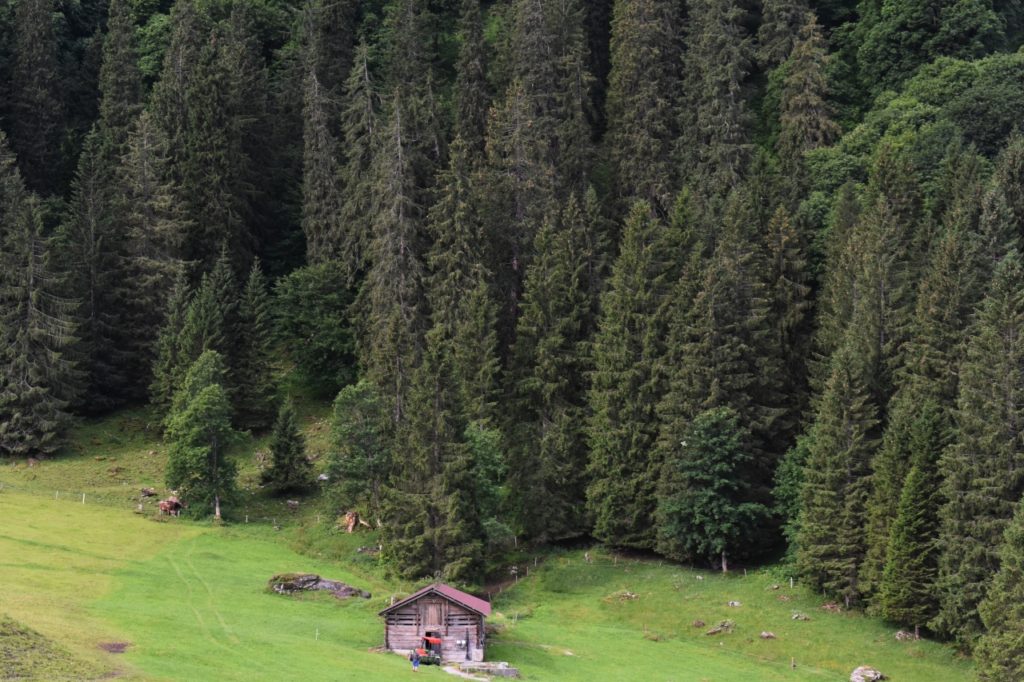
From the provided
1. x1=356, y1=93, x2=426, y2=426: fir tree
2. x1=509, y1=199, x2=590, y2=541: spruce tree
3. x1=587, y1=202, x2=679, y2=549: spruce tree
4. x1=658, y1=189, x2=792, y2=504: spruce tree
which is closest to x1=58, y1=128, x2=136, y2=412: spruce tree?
x1=356, y1=93, x2=426, y2=426: fir tree

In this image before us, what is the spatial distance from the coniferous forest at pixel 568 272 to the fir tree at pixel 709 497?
0.24m

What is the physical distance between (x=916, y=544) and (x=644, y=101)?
4649cm

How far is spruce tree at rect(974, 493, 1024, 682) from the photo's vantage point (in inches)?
2795

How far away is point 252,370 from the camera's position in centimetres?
10969

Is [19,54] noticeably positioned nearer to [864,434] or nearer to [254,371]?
[254,371]

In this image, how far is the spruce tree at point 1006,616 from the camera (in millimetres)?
71000

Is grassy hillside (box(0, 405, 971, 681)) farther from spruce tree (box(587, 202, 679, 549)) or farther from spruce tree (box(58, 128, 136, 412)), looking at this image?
spruce tree (box(58, 128, 136, 412))

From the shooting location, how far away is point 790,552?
8950 cm

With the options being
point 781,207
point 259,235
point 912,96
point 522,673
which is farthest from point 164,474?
point 912,96

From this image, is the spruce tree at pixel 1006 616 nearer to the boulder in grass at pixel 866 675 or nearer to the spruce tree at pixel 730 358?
the boulder in grass at pixel 866 675

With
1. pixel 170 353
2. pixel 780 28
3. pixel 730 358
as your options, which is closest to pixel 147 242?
pixel 170 353

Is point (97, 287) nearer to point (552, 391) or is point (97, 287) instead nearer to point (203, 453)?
point (203, 453)

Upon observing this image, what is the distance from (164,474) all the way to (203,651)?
35.6 m

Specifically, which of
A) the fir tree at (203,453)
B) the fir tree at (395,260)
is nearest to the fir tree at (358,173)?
the fir tree at (395,260)
